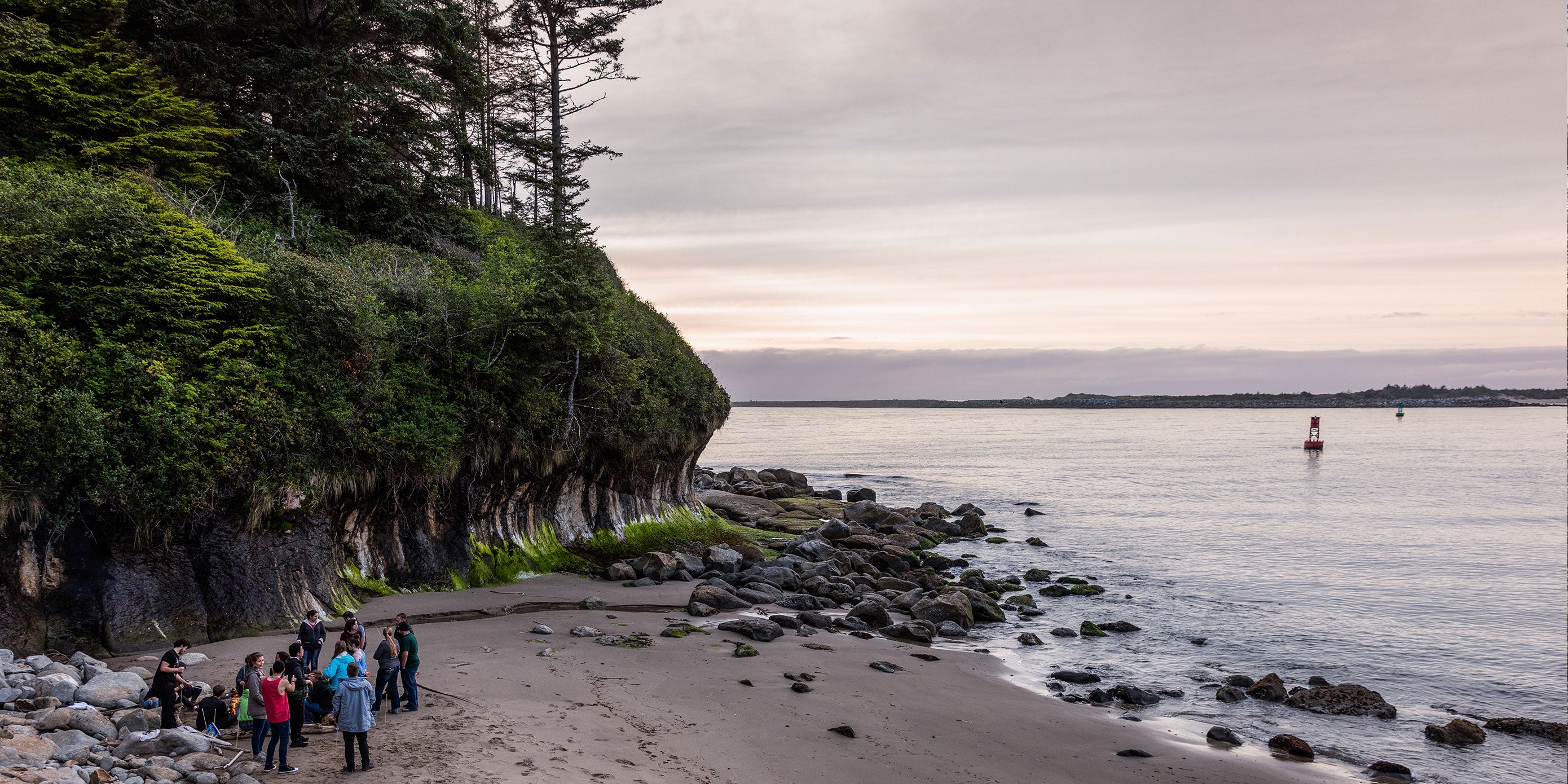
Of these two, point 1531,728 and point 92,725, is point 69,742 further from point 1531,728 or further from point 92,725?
point 1531,728

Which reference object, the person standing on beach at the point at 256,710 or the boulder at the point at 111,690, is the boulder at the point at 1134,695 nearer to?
the person standing on beach at the point at 256,710

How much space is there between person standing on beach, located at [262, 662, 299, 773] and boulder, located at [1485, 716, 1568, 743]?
22196 millimetres

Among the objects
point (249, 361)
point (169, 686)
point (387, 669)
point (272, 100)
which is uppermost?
point (272, 100)

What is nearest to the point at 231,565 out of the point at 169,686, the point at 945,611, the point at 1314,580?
the point at 169,686

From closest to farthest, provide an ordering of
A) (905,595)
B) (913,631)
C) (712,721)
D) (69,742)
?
1. (69,742)
2. (712,721)
3. (913,631)
4. (905,595)

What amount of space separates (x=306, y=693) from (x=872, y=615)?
14.7 meters

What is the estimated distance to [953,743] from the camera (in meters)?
13.9

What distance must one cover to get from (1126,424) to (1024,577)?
18581 centimetres

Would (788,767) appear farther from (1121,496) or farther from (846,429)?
(846,429)

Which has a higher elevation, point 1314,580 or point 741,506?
point 741,506

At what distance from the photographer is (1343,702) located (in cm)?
1723

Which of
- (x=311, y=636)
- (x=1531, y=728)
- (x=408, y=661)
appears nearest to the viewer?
(x=408, y=661)

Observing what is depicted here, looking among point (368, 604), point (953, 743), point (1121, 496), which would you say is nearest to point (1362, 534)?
point (1121, 496)

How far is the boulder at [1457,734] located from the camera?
1552 cm
